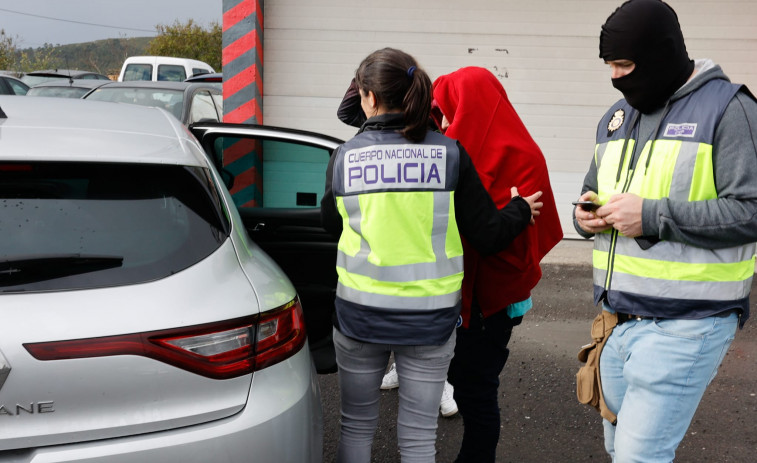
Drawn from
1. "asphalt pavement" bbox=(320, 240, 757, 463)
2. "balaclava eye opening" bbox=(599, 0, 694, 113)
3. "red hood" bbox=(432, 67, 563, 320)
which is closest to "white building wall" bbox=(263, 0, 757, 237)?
"asphalt pavement" bbox=(320, 240, 757, 463)

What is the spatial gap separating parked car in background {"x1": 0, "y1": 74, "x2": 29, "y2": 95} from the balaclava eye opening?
13.2 meters

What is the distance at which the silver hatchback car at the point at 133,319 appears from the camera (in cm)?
179

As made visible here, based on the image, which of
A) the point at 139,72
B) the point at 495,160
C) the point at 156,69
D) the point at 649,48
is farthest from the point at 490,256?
the point at 139,72

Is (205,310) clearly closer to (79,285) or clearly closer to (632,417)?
(79,285)

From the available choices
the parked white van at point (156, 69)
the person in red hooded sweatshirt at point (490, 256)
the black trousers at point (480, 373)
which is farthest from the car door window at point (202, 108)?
the parked white van at point (156, 69)

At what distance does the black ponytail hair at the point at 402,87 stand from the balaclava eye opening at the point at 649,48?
22.3 inches

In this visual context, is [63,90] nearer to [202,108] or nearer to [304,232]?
[202,108]

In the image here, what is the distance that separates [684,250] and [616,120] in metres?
0.50

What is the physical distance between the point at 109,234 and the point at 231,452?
2.25ft

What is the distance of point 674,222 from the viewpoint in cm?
198

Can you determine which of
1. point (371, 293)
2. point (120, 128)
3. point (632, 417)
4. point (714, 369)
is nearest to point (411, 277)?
point (371, 293)

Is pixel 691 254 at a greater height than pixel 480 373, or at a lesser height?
greater

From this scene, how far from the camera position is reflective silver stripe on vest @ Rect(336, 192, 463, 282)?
226 cm

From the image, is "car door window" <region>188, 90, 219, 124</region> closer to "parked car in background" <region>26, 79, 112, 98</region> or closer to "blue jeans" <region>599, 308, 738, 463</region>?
"parked car in background" <region>26, 79, 112, 98</region>
